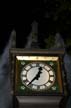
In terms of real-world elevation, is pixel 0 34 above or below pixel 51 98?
above

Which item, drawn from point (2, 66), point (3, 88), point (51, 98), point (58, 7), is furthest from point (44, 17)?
point (51, 98)

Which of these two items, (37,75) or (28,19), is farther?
(28,19)

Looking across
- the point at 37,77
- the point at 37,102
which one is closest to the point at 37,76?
the point at 37,77

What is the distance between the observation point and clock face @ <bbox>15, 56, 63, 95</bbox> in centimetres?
134

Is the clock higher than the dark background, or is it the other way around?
the dark background

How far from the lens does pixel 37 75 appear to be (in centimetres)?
138

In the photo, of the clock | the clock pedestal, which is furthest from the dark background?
the clock pedestal

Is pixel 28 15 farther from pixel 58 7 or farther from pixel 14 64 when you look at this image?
pixel 14 64

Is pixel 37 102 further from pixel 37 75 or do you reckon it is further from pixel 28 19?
pixel 28 19

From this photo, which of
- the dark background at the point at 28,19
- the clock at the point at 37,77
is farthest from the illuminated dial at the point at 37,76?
the dark background at the point at 28,19

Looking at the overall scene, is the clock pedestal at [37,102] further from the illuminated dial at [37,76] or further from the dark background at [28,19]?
the dark background at [28,19]

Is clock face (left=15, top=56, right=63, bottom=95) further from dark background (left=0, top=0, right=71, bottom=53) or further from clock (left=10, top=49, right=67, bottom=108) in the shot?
dark background (left=0, top=0, right=71, bottom=53)

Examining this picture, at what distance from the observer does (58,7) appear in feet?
6.47

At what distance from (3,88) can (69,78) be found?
44 centimetres
